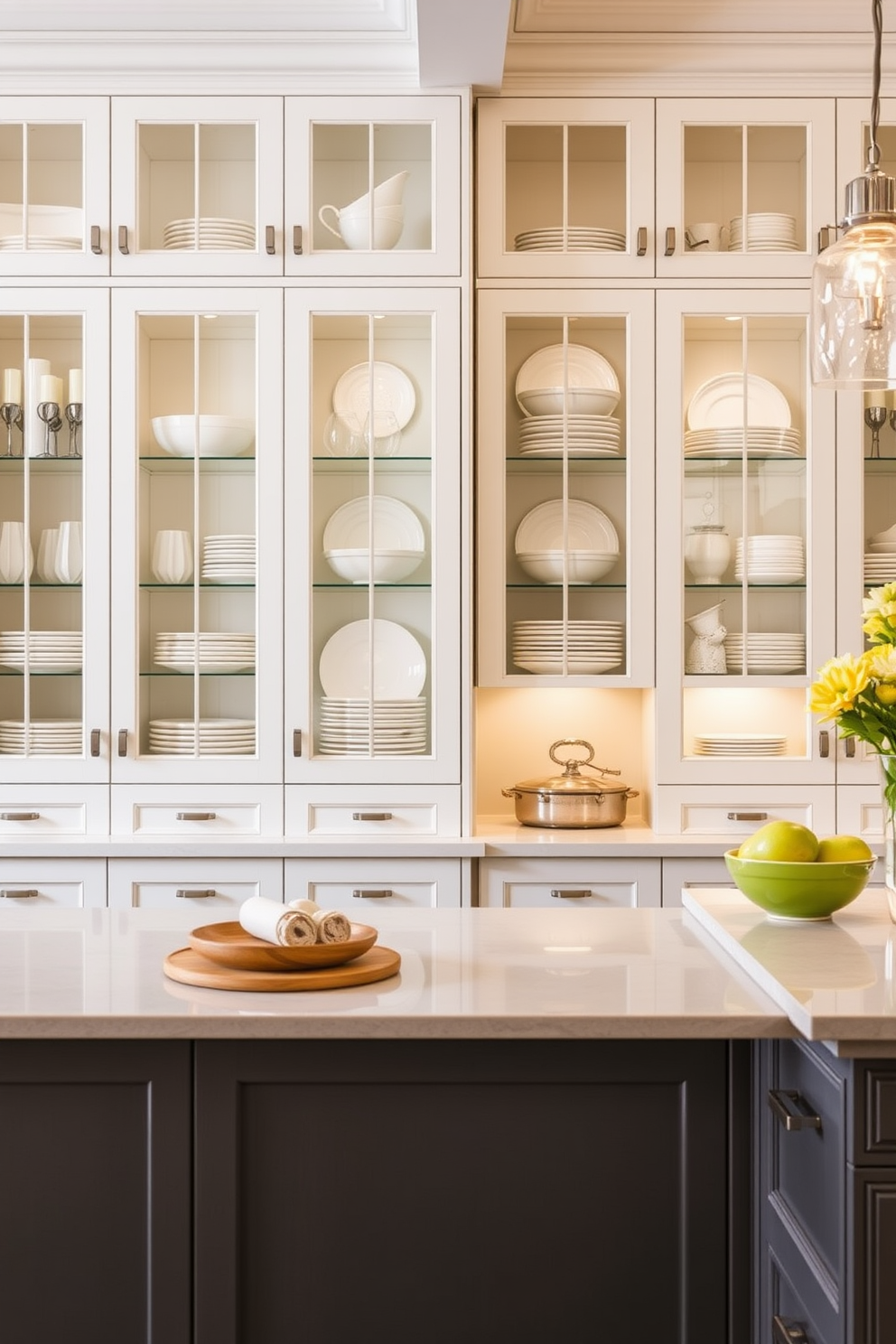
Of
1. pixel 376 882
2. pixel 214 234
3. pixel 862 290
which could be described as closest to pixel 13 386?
pixel 214 234

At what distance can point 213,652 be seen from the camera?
125 inches

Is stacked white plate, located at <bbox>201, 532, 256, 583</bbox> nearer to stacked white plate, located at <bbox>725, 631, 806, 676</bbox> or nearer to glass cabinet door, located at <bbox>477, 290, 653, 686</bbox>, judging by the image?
glass cabinet door, located at <bbox>477, 290, 653, 686</bbox>

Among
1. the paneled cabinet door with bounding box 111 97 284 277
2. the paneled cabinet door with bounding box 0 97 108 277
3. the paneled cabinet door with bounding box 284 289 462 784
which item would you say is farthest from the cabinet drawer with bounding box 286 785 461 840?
the paneled cabinet door with bounding box 0 97 108 277

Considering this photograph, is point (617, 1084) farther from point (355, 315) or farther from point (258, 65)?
point (258, 65)

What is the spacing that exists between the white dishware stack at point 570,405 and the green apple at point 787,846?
1665 mm

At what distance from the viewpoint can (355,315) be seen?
3160mm

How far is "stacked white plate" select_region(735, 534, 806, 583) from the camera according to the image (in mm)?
3232

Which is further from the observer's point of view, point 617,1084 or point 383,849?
point 383,849

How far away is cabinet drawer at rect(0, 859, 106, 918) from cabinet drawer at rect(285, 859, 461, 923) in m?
0.47

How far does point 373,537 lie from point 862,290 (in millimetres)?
1760

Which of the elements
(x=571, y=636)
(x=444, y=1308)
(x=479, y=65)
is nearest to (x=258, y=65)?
(x=479, y=65)

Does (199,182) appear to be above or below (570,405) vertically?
above

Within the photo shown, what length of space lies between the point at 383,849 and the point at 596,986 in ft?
5.00

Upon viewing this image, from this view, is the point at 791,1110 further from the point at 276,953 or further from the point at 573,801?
the point at 573,801
